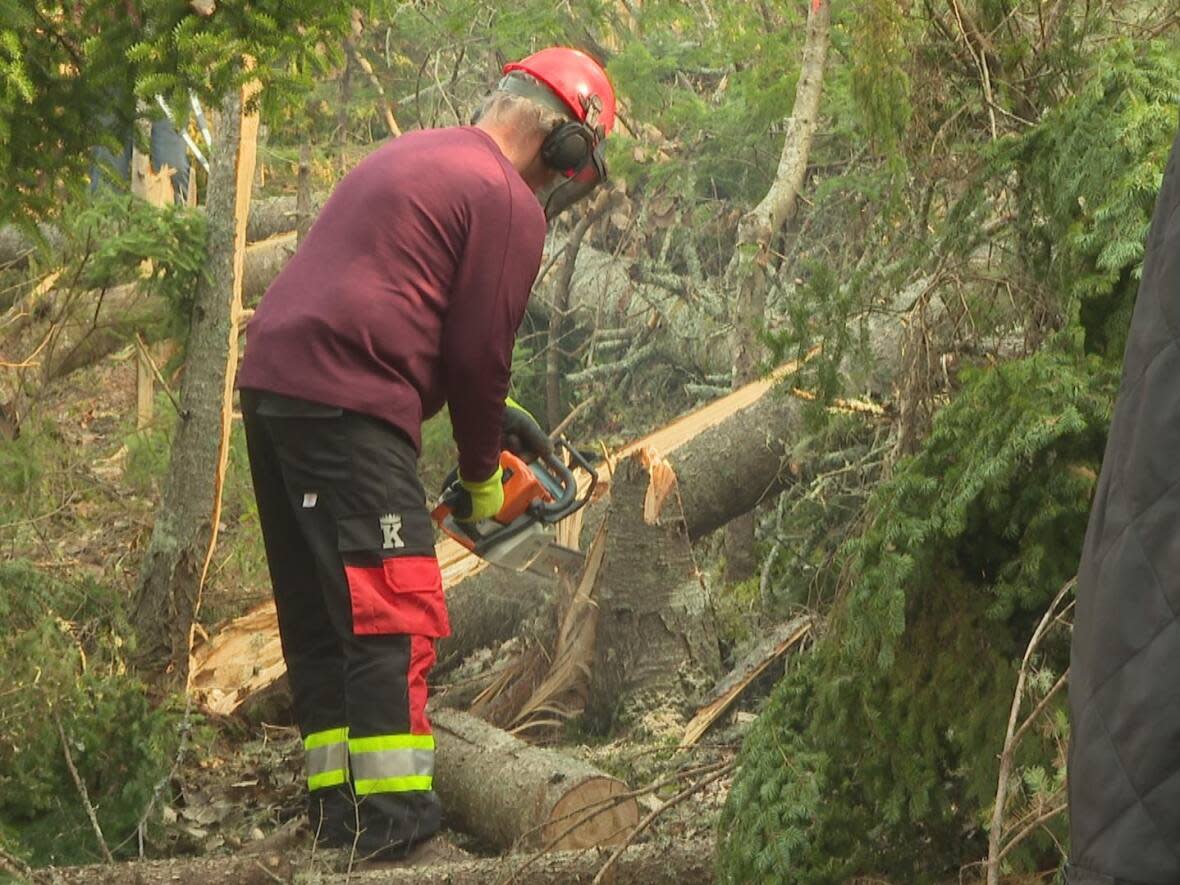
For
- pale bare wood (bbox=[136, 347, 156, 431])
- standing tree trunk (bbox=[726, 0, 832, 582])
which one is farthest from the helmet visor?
pale bare wood (bbox=[136, 347, 156, 431])

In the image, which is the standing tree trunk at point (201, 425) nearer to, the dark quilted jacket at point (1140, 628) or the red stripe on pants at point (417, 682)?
the red stripe on pants at point (417, 682)

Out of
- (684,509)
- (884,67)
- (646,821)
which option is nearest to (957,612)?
(646,821)

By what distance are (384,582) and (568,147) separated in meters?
1.38

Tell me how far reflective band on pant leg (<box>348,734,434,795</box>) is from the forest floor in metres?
0.24

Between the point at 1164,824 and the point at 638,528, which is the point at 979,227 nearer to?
the point at 638,528

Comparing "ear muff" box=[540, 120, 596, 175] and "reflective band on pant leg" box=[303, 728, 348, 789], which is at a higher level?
"ear muff" box=[540, 120, 596, 175]

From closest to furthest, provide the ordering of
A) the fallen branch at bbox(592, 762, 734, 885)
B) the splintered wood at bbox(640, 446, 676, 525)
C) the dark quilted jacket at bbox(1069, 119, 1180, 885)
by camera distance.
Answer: the dark quilted jacket at bbox(1069, 119, 1180, 885) < the fallen branch at bbox(592, 762, 734, 885) < the splintered wood at bbox(640, 446, 676, 525)

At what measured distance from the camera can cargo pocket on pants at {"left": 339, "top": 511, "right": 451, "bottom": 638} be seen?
3914 millimetres

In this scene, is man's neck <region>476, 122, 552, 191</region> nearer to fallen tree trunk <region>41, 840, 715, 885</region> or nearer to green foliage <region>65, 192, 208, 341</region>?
green foliage <region>65, 192, 208, 341</region>

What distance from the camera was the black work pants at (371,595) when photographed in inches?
154

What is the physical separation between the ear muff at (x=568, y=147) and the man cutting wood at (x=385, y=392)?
0.05 feet

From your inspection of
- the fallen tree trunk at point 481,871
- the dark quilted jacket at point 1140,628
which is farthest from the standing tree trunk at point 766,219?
the dark quilted jacket at point 1140,628

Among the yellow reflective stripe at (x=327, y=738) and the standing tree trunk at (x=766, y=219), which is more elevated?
the standing tree trunk at (x=766, y=219)

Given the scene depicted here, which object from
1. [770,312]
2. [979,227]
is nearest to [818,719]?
[979,227]
